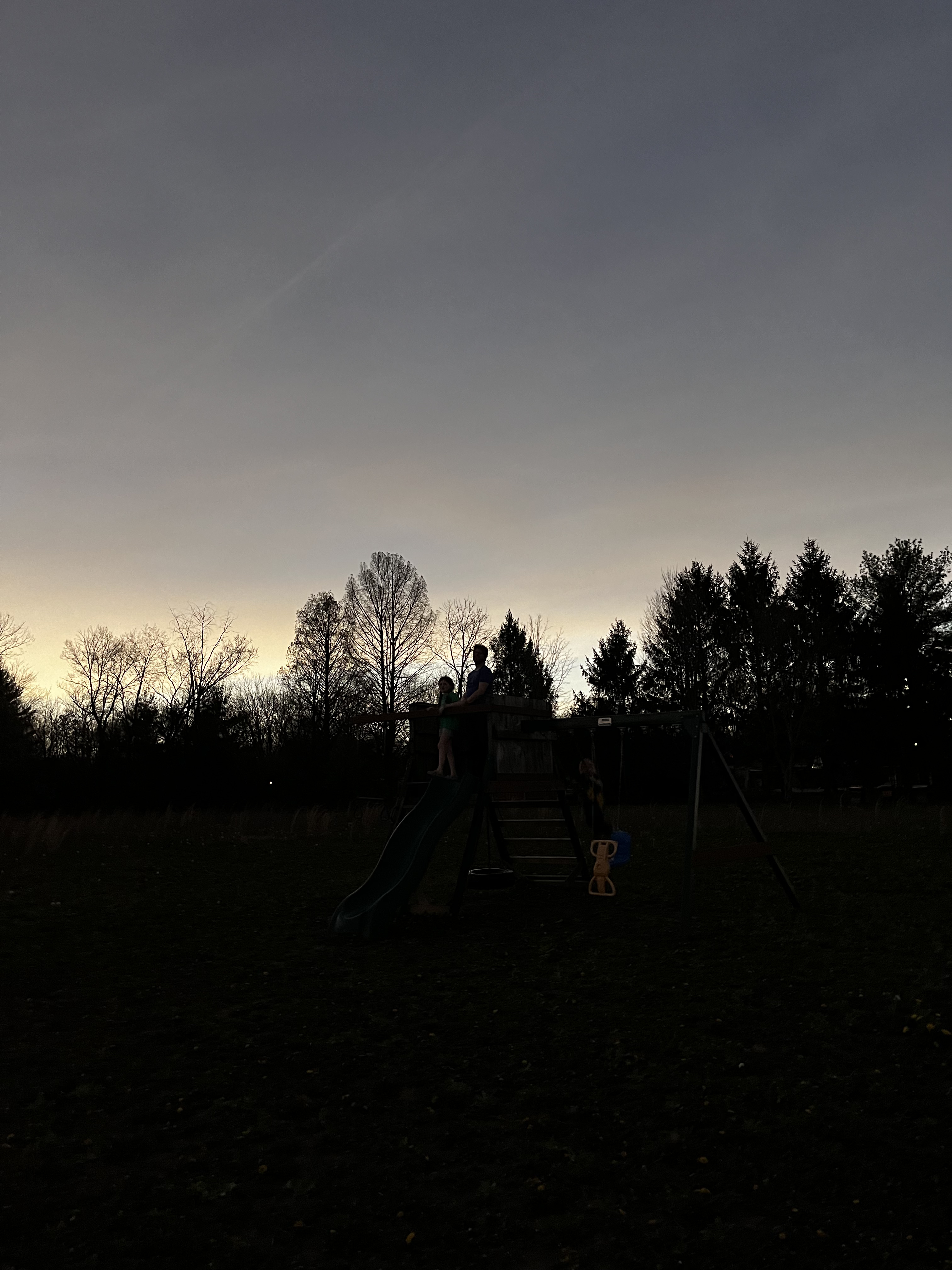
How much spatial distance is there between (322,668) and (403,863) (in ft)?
124

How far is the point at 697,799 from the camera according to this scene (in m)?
9.36

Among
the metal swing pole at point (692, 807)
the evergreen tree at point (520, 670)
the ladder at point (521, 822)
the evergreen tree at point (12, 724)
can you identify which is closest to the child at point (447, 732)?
the ladder at point (521, 822)

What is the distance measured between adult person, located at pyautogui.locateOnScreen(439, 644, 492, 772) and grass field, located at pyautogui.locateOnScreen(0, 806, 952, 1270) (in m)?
1.87

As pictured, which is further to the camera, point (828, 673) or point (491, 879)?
point (828, 673)

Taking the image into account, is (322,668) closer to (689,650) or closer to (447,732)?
(689,650)

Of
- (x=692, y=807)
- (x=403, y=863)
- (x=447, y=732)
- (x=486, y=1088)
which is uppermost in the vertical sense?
(x=447, y=732)

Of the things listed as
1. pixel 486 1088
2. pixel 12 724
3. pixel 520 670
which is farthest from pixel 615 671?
pixel 486 1088

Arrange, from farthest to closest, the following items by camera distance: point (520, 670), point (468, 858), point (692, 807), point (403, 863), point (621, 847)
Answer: point (520, 670), point (621, 847), point (468, 858), point (403, 863), point (692, 807)

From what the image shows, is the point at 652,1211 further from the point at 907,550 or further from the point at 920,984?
the point at 907,550

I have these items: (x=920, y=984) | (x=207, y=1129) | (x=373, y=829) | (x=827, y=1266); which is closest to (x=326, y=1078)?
(x=207, y=1129)

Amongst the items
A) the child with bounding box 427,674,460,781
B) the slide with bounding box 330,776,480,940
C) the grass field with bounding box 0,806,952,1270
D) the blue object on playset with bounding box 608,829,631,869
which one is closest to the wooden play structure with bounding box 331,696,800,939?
the slide with bounding box 330,776,480,940

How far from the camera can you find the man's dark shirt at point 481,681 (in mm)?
10766

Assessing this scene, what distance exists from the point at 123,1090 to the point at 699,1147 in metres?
3.43

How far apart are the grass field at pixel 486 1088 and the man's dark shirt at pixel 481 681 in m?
2.58
